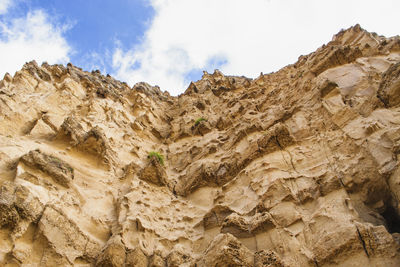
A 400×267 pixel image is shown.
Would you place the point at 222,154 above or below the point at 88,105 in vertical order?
below

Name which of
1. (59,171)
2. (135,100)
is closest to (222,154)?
(59,171)

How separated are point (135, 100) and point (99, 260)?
14.4 metres

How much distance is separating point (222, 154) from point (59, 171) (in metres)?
6.95

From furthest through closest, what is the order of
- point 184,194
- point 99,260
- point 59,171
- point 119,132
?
point 119,132
point 184,194
point 59,171
point 99,260

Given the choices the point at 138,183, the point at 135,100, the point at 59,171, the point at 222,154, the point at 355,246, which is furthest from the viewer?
the point at 135,100

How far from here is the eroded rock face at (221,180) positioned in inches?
290

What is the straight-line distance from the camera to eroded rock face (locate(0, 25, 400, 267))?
24.2 ft

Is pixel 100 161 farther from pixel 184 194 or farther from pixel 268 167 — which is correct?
pixel 268 167

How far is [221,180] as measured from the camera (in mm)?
12211

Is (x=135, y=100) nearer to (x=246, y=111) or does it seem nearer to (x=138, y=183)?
(x=246, y=111)

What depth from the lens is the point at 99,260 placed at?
26.0ft

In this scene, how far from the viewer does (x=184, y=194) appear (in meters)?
12.5

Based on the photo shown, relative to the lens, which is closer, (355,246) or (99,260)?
(355,246)

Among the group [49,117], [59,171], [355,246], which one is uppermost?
[49,117]
